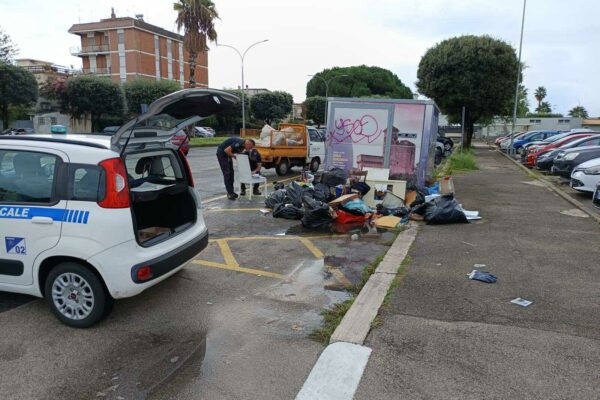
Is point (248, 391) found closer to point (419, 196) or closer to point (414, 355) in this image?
point (414, 355)

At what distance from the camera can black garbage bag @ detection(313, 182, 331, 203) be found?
28.3 feet

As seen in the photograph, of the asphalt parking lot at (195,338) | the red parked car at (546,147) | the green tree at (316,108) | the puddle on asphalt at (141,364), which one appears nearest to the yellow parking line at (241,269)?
the asphalt parking lot at (195,338)

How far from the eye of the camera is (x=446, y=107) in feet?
102

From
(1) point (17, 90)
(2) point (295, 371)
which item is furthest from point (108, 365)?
(1) point (17, 90)

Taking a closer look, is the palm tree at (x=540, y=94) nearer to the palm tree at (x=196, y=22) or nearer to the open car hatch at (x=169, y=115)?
the palm tree at (x=196, y=22)

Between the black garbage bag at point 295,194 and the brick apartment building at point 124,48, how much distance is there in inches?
2295

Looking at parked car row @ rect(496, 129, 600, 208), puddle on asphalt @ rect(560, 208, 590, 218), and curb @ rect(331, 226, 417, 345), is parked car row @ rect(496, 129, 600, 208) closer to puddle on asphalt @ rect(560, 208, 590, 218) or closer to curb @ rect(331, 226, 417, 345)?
puddle on asphalt @ rect(560, 208, 590, 218)

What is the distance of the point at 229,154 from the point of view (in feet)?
34.7

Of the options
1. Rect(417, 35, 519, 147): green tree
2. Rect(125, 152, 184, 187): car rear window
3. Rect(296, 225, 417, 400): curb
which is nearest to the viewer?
Rect(296, 225, 417, 400): curb

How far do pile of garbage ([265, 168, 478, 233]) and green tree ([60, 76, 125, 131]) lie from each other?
122 feet

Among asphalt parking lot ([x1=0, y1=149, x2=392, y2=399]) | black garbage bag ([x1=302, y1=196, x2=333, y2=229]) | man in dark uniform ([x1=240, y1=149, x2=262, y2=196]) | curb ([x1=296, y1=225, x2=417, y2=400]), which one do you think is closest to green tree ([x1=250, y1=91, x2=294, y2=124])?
man in dark uniform ([x1=240, y1=149, x2=262, y2=196])

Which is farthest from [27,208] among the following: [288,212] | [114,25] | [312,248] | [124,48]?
[114,25]

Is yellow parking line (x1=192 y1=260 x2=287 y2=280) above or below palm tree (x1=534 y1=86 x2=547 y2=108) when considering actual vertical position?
below

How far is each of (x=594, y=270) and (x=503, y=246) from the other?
127 cm
